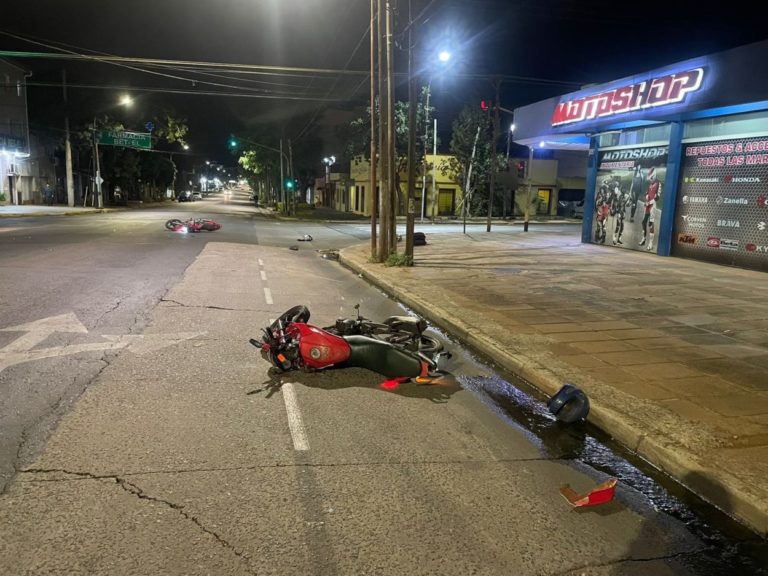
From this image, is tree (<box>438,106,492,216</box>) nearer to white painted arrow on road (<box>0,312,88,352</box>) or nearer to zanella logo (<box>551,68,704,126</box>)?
zanella logo (<box>551,68,704,126</box>)

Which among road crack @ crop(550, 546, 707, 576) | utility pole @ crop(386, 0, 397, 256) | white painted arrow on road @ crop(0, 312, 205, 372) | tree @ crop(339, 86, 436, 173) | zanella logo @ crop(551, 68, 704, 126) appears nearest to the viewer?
road crack @ crop(550, 546, 707, 576)

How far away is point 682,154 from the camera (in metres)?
16.5

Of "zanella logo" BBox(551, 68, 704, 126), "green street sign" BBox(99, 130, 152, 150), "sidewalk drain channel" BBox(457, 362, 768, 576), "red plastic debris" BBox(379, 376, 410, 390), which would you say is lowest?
"sidewalk drain channel" BBox(457, 362, 768, 576)

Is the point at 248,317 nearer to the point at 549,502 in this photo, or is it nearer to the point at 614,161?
the point at 549,502

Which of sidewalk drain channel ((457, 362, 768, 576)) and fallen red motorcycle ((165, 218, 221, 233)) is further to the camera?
fallen red motorcycle ((165, 218, 221, 233))

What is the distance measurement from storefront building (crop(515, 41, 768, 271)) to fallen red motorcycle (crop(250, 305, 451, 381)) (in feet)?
37.8

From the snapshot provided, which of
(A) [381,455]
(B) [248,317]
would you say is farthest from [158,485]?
(B) [248,317]

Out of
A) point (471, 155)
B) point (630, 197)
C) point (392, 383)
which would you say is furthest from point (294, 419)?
point (471, 155)

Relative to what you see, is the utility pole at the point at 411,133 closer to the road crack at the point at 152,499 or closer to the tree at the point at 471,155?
the road crack at the point at 152,499


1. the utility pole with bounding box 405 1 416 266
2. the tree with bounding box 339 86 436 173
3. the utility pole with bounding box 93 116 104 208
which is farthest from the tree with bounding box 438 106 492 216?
the utility pole with bounding box 93 116 104 208

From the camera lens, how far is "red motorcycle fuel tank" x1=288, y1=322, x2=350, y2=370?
5.77 meters

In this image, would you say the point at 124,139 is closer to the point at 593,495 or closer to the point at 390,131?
the point at 390,131

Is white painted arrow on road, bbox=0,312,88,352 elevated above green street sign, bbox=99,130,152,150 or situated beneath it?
situated beneath

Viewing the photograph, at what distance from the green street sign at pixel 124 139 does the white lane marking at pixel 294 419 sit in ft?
152
